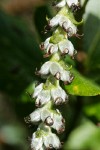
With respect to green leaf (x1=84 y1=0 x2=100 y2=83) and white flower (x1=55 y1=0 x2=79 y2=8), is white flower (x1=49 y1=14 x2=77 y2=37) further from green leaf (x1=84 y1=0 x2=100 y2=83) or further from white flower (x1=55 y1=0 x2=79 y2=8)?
green leaf (x1=84 y1=0 x2=100 y2=83)

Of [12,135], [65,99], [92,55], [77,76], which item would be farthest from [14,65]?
[12,135]

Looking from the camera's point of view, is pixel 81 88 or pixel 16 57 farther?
pixel 16 57

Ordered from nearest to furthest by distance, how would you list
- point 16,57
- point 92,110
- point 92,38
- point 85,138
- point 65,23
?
point 65,23, point 92,110, point 92,38, point 16,57, point 85,138

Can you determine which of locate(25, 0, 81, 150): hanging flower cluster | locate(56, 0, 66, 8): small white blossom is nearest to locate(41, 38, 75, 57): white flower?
locate(25, 0, 81, 150): hanging flower cluster

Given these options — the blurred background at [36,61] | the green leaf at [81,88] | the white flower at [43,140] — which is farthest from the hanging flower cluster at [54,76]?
the blurred background at [36,61]

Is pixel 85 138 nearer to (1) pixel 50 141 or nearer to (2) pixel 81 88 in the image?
(2) pixel 81 88

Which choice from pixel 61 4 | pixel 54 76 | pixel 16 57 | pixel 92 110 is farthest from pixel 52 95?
pixel 16 57
